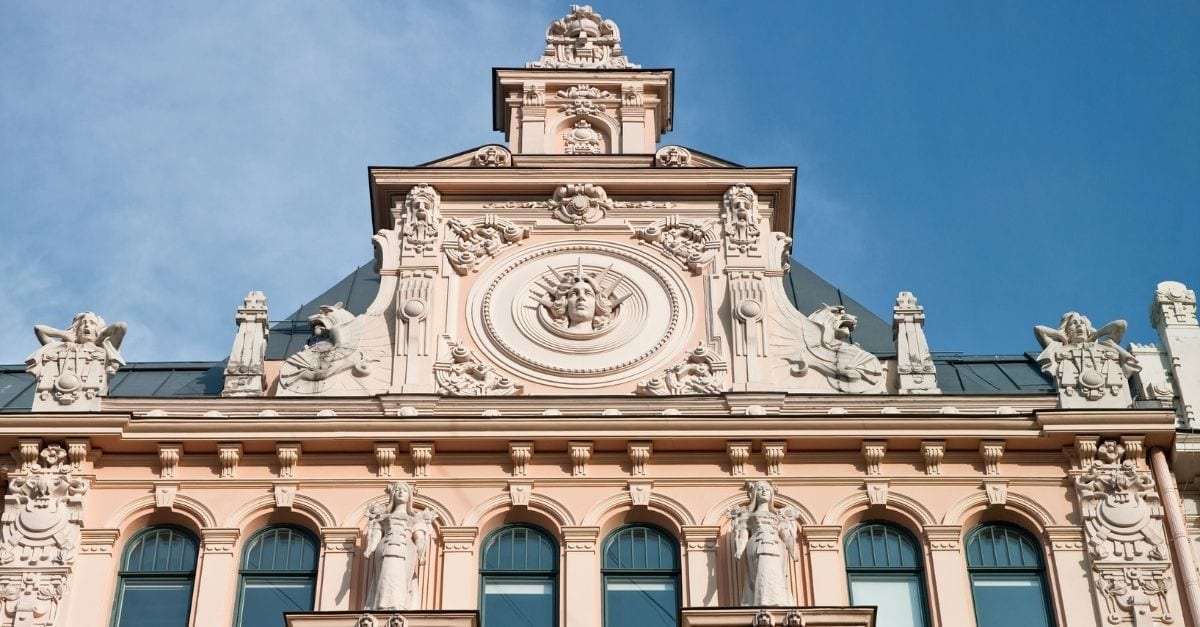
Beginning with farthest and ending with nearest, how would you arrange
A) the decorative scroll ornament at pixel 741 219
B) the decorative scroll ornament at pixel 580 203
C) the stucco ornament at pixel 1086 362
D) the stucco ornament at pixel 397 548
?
the decorative scroll ornament at pixel 580 203
the decorative scroll ornament at pixel 741 219
the stucco ornament at pixel 1086 362
the stucco ornament at pixel 397 548

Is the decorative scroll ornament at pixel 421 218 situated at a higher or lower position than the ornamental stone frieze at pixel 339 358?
higher

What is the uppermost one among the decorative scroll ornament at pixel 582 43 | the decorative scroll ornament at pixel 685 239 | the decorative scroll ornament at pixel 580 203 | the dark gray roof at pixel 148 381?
the decorative scroll ornament at pixel 582 43

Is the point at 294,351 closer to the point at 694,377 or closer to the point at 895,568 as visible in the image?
the point at 694,377

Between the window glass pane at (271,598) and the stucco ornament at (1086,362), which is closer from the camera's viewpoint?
the window glass pane at (271,598)

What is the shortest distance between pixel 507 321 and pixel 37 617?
7351mm

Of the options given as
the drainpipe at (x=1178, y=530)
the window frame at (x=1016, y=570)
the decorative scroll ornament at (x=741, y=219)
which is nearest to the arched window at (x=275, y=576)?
the decorative scroll ornament at (x=741, y=219)

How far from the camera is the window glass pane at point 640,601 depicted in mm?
26812

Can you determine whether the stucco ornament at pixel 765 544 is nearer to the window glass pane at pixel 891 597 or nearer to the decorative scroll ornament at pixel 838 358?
the window glass pane at pixel 891 597

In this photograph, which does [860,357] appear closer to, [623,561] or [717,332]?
[717,332]

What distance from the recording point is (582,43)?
35188mm

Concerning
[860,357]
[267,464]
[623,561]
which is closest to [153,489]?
[267,464]

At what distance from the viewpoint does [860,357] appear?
2934cm

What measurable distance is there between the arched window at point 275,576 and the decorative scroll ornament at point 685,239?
6.53m

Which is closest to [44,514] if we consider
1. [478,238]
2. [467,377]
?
[467,377]
